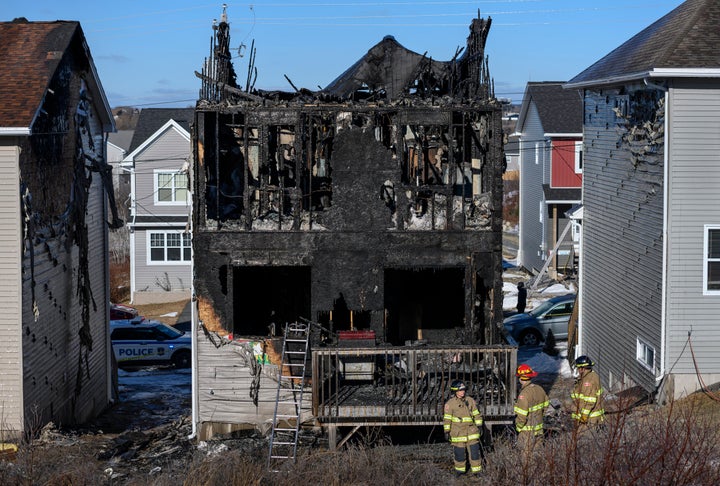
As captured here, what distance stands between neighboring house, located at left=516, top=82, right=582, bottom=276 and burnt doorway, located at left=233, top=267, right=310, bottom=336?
17635 mm

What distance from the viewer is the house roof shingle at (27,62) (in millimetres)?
16625

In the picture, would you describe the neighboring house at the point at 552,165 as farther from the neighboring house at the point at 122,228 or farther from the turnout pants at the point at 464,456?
the turnout pants at the point at 464,456

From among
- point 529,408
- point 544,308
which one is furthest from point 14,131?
point 544,308

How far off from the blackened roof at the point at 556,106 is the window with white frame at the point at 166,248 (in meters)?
15.2

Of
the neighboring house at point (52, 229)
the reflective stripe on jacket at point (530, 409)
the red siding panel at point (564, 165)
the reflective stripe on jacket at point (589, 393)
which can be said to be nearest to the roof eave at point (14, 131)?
the neighboring house at point (52, 229)

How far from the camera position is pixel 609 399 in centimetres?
1928

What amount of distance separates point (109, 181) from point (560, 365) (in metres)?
11.4

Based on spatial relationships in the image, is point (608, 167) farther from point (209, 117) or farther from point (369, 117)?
point (209, 117)

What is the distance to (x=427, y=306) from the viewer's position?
20.8 m

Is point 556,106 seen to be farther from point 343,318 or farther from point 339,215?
point 339,215

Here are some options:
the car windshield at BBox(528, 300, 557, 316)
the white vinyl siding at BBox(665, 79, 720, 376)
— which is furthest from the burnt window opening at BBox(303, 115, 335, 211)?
the car windshield at BBox(528, 300, 557, 316)

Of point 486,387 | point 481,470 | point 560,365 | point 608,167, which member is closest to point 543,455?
point 481,470

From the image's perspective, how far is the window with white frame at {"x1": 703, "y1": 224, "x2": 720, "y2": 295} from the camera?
17.0m

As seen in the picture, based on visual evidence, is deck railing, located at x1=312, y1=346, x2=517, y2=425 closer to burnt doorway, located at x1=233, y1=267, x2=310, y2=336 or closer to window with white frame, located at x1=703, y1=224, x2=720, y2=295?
window with white frame, located at x1=703, y1=224, x2=720, y2=295
